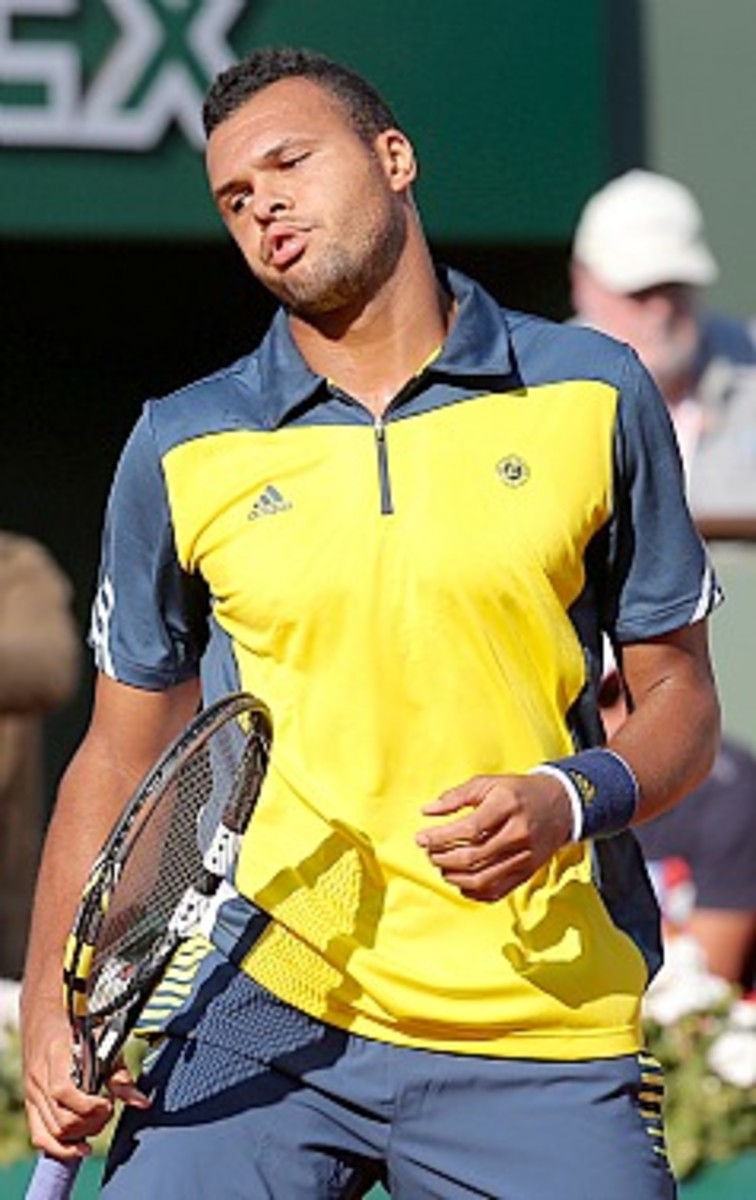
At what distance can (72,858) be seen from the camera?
4387mm

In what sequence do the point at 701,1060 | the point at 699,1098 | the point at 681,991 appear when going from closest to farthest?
the point at 699,1098, the point at 701,1060, the point at 681,991

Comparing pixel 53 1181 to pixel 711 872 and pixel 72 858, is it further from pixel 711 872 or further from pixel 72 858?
pixel 711 872

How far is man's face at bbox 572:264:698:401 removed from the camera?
7.94 metres

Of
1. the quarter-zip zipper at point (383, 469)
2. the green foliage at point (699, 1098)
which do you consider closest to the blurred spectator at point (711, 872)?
the green foliage at point (699, 1098)

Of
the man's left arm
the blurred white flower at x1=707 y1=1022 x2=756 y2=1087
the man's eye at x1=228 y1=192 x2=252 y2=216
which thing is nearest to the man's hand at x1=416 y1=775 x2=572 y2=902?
the man's left arm

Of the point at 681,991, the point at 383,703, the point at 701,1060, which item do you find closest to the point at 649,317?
the point at 681,991

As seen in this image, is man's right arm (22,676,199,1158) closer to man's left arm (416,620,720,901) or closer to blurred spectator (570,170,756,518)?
man's left arm (416,620,720,901)

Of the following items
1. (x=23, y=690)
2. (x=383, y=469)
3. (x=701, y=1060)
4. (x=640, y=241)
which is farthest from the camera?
(x=23, y=690)

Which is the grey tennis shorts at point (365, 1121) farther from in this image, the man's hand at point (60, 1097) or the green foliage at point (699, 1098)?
the green foliage at point (699, 1098)

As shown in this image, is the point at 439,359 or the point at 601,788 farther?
the point at 439,359

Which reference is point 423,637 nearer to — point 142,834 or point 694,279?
point 142,834

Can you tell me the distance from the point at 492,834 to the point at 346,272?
0.81 metres

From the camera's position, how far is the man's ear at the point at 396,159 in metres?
4.51

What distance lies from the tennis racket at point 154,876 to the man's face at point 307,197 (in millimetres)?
544
